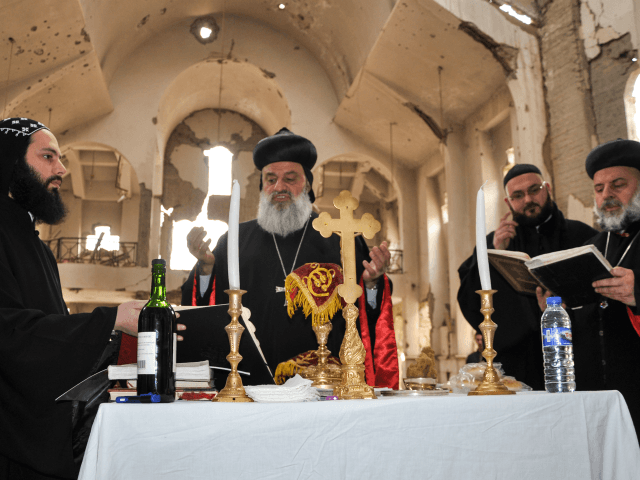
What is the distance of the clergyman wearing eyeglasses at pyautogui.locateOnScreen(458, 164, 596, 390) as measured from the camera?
2.77 meters

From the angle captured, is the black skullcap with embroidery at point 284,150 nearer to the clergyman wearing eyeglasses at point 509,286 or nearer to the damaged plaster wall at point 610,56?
the clergyman wearing eyeglasses at point 509,286

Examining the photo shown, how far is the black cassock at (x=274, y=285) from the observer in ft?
8.49

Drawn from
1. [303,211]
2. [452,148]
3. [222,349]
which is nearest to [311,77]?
[452,148]

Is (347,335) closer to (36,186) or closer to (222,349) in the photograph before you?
(222,349)

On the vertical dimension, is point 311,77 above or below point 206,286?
above

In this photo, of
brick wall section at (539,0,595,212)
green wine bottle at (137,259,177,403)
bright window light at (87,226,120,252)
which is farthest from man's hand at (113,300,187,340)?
bright window light at (87,226,120,252)

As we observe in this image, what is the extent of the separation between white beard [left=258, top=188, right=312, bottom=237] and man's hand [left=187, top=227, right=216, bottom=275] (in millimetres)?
379

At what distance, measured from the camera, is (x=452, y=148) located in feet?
33.2

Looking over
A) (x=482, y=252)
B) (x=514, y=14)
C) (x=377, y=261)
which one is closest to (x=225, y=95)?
(x=514, y=14)

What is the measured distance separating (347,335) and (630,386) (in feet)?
5.59

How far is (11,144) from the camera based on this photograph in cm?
218

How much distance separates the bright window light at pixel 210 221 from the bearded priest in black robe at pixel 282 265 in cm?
986

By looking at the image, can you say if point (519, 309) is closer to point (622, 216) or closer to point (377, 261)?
point (622, 216)

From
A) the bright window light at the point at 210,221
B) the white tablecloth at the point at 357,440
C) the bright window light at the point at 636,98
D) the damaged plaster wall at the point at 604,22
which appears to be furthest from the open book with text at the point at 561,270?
the bright window light at the point at 210,221
